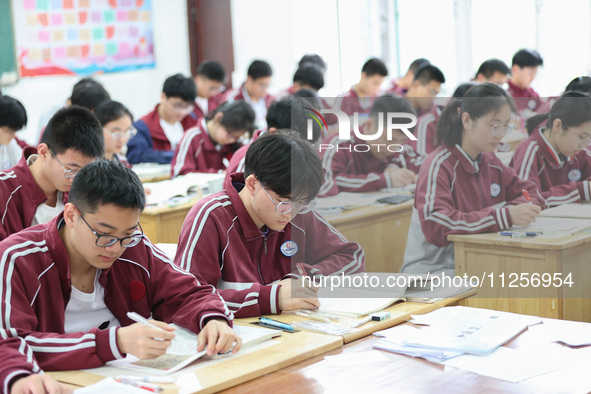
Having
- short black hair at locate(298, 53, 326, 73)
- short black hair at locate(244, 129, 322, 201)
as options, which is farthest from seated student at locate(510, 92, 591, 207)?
short black hair at locate(298, 53, 326, 73)

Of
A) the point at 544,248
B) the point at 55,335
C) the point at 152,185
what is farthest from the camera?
the point at 152,185

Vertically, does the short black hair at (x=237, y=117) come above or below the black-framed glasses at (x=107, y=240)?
above

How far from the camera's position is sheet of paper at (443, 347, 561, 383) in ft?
4.62

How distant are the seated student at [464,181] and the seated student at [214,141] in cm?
176

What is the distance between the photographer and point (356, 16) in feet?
26.8

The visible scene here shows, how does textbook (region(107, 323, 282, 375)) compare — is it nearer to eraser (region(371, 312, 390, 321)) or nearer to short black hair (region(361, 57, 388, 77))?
eraser (region(371, 312, 390, 321))

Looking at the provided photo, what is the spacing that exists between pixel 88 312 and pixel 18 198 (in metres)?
0.99

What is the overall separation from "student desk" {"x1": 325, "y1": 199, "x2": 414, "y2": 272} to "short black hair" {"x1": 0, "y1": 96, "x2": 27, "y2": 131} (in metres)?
1.87

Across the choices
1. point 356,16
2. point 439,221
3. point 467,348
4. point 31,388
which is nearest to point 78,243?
point 31,388

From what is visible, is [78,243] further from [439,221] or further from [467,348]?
[439,221]

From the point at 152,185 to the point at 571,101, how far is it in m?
2.14

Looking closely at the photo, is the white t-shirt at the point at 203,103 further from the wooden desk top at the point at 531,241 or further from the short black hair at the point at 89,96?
the wooden desk top at the point at 531,241

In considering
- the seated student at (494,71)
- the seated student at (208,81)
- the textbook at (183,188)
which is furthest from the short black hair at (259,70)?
the textbook at (183,188)

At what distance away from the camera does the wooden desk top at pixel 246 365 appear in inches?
54.7
